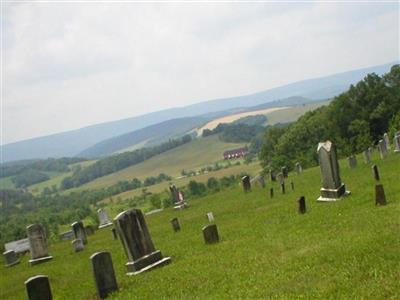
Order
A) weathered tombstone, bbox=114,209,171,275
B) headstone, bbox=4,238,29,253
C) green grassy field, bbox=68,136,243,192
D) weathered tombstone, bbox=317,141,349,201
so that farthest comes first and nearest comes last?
green grassy field, bbox=68,136,243,192 → headstone, bbox=4,238,29,253 → weathered tombstone, bbox=317,141,349,201 → weathered tombstone, bbox=114,209,171,275

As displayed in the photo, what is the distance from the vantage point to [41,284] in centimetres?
1249

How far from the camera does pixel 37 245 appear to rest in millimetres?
26797

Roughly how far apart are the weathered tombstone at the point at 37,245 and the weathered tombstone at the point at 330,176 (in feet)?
48.7

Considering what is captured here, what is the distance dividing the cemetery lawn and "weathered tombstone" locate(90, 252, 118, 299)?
0.39 meters

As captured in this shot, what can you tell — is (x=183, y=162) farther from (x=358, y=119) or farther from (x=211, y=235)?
(x=211, y=235)

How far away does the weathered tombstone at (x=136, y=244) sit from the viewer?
16.1 m

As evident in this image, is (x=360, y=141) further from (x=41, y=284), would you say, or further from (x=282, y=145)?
(x=41, y=284)

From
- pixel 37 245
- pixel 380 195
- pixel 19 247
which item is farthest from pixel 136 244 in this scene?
pixel 19 247

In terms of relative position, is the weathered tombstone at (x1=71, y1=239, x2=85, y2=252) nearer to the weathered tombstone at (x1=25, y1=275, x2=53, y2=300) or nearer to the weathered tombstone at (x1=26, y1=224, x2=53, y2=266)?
the weathered tombstone at (x1=26, y1=224, x2=53, y2=266)

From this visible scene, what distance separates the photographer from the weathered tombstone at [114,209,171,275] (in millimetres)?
16062

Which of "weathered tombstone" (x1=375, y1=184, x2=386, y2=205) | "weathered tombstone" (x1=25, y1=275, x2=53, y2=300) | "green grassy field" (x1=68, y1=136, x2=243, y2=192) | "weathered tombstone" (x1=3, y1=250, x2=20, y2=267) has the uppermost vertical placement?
"weathered tombstone" (x1=25, y1=275, x2=53, y2=300)

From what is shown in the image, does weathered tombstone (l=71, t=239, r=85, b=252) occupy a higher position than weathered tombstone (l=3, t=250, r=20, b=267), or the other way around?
weathered tombstone (l=71, t=239, r=85, b=252)

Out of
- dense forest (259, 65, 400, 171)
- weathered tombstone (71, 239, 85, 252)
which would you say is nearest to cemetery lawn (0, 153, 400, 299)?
weathered tombstone (71, 239, 85, 252)

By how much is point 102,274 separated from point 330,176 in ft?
39.4
